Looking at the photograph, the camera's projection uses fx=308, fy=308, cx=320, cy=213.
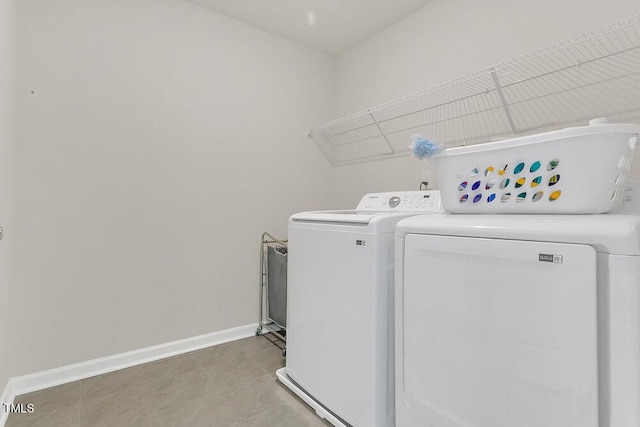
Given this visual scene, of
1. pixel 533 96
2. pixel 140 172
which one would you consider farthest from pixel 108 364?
pixel 533 96

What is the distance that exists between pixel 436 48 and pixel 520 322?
6.65ft

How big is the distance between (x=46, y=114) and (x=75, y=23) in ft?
1.96

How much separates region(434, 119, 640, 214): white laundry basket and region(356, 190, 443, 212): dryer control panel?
0.41 meters

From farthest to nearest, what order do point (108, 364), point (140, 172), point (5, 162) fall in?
point (140, 172) < point (108, 364) < point (5, 162)

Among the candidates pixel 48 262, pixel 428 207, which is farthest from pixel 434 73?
pixel 48 262

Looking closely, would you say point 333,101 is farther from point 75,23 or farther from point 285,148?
point 75,23

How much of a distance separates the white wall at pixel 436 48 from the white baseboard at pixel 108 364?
5.30 ft

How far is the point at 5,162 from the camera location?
5.22ft

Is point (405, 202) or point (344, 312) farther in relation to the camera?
point (405, 202)

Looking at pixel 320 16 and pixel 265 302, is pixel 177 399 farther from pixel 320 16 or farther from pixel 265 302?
pixel 320 16

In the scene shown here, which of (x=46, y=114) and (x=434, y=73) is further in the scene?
(x=434, y=73)

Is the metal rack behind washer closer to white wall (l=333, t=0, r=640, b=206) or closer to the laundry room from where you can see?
the laundry room

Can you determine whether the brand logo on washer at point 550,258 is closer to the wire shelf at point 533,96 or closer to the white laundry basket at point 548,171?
the white laundry basket at point 548,171

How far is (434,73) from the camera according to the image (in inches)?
87.2
